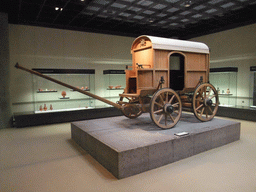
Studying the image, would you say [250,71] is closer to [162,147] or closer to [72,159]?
[162,147]

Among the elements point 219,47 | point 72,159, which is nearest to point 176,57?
point 72,159

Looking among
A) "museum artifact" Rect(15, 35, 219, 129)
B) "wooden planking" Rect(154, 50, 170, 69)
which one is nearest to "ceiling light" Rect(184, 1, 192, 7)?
"museum artifact" Rect(15, 35, 219, 129)

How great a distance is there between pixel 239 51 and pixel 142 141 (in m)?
6.73

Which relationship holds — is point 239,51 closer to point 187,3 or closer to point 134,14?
point 187,3

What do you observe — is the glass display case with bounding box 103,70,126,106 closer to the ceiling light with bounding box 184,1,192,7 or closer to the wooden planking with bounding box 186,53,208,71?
the ceiling light with bounding box 184,1,192,7

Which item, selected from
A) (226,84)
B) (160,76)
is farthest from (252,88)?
(160,76)

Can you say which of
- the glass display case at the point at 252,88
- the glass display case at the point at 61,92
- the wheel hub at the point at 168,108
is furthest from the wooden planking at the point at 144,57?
the glass display case at the point at 252,88

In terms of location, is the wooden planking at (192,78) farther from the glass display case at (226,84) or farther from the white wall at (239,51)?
the white wall at (239,51)

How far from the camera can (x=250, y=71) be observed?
7.42 meters

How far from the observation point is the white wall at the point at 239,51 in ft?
25.0

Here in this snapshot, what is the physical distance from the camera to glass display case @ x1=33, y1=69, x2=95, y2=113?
711cm

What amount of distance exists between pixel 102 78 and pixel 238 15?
232 inches

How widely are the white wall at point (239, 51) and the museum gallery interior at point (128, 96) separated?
0.13 feet

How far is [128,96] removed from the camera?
4578 millimetres
